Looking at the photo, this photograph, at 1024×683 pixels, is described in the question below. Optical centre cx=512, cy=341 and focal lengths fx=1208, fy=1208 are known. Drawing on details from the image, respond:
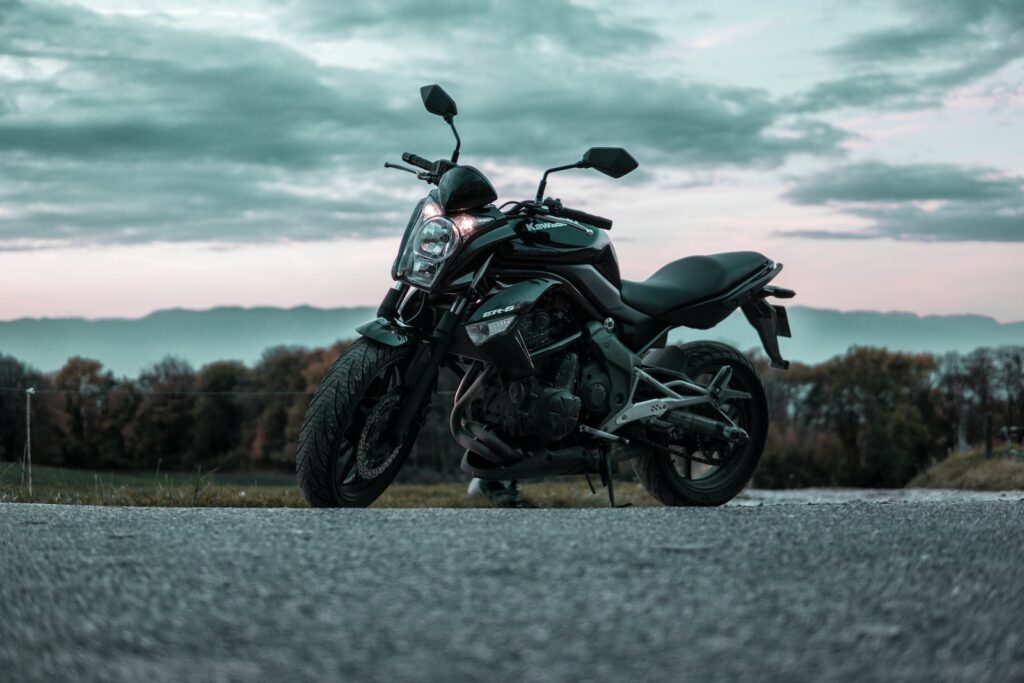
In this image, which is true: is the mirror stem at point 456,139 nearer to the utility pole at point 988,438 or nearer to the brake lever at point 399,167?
the brake lever at point 399,167

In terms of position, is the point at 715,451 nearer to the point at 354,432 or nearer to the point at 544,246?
the point at 544,246

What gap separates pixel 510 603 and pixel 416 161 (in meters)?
3.97

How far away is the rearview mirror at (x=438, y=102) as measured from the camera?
21.7 ft

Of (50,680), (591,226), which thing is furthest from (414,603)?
(591,226)

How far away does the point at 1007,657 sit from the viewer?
3.04m

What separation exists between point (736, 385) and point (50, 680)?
5.49 meters

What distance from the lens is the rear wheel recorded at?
739cm

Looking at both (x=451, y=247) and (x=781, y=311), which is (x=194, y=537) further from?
(x=781, y=311)

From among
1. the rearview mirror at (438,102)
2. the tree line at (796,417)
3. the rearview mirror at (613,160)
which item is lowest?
the tree line at (796,417)

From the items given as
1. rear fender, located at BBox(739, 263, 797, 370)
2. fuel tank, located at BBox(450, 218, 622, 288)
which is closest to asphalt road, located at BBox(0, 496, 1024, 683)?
fuel tank, located at BBox(450, 218, 622, 288)

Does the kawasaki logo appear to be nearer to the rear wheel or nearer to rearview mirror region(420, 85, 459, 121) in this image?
rearview mirror region(420, 85, 459, 121)

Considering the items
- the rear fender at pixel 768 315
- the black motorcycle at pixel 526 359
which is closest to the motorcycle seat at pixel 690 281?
the black motorcycle at pixel 526 359

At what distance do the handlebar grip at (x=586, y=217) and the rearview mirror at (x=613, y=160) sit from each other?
426 mm

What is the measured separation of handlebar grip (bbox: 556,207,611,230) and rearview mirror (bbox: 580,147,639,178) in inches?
16.8
